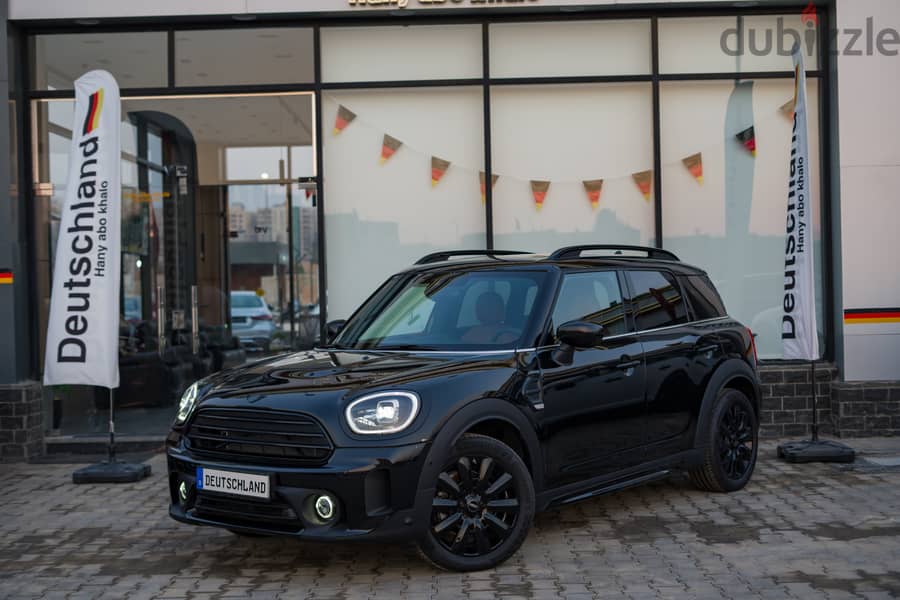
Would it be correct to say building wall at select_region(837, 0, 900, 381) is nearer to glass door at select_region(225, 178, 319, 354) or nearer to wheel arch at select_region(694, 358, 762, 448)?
wheel arch at select_region(694, 358, 762, 448)

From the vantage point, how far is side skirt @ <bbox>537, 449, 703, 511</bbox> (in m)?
5.77

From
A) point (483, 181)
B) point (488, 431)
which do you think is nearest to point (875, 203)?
point (483, 181)

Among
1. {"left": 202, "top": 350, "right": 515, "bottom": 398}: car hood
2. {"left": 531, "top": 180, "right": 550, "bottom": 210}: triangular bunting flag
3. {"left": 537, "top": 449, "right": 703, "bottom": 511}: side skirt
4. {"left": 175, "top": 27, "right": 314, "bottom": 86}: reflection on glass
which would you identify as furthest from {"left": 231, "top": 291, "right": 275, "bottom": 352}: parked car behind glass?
{"left": 537, "top": 449, "right": 703, "bottom": 511}: side skirt

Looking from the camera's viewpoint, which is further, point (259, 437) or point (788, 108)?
point (788, 108)

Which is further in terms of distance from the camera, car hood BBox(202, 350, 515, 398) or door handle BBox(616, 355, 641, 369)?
door handle BBox(616, 355, 641, 369)

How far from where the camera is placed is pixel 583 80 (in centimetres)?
1062

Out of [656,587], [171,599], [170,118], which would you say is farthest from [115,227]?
[656,587]

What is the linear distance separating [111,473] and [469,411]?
4.33 meters

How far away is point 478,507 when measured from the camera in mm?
5289

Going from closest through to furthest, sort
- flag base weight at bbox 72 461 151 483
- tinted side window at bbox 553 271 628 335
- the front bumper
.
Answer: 1. the front bumper
2. tinted side window at bbox 553 271 628 335
3. flag base weight at bbox 72 461 151 483

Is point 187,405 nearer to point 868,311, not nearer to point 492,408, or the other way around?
point 492,408

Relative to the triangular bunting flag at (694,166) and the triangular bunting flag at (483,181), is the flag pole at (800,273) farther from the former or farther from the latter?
the triangular bunting flag at (483,181)

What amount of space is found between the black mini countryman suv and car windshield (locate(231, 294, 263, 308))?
14.0 feet

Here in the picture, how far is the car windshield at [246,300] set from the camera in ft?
36.2
